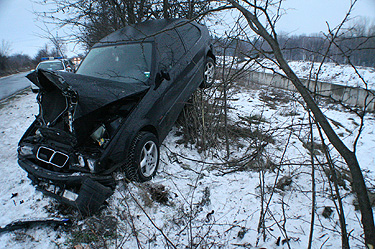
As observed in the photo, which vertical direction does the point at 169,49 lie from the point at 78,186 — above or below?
above

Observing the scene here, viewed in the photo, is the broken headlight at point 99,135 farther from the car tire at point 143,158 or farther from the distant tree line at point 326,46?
the distant tree line at point 326,46

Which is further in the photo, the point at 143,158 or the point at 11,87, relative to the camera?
the point at 11,87

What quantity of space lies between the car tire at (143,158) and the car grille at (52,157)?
739mm

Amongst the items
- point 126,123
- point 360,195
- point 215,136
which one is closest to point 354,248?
point 360,195

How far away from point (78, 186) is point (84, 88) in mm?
1155

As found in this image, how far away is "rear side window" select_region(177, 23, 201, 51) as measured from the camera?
4188 millimetres

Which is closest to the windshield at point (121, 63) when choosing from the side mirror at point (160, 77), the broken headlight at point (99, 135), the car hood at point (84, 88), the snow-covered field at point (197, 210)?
the side mirror at point (160, 77)

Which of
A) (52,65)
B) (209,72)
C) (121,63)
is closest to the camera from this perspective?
(121,63)

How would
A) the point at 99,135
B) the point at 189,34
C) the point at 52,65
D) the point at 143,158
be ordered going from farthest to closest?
1. the point at 52,65
2. the point at 189,34
3. the point at 143,158
4. the point at 99,135

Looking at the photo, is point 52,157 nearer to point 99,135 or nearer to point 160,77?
point 99,135

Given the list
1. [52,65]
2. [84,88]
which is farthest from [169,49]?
[52,65]

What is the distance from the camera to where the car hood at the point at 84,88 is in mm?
2408

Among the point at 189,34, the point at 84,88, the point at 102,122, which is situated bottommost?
the point at 102,122

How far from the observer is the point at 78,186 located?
242 cm
